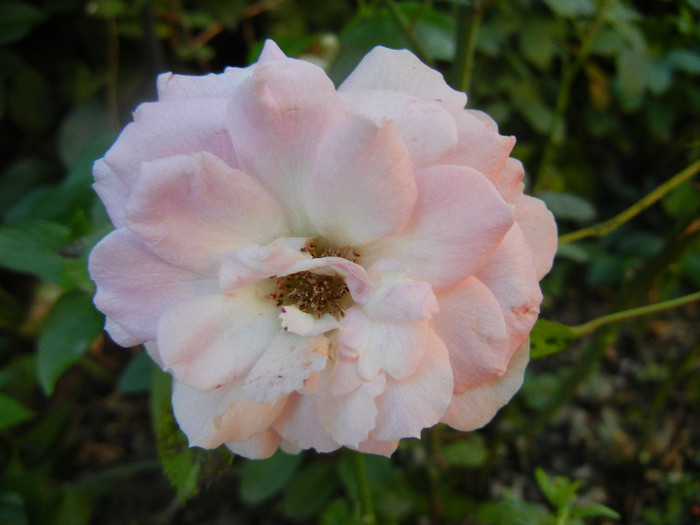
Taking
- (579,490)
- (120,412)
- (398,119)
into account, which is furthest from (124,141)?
(120,412)

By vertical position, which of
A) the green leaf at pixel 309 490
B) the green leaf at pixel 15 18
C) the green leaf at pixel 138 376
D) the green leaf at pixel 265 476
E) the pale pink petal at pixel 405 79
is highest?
the pale pink petal at pixel 405 79

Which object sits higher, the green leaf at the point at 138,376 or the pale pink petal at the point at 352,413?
the pale pink petal at the point at 352,413

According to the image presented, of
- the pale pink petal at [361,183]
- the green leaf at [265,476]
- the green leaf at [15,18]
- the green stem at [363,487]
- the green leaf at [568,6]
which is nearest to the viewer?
the pale pink petal at [361,183]

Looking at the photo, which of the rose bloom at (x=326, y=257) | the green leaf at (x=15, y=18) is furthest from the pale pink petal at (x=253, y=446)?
the green leaf at (x=15, y=18)

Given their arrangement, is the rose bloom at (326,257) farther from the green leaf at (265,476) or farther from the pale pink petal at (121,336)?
the green leaf at (265,476)

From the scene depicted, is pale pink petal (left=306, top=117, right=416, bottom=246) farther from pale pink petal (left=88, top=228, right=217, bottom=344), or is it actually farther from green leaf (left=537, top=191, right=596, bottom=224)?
green leaf (left=537, top=191, right=596, bottom=224)

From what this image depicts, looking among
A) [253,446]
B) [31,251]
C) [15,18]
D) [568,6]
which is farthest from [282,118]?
[15,18]

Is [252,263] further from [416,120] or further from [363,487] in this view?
[363,487]

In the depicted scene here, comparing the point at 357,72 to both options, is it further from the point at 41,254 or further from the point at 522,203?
the point at 41,254
